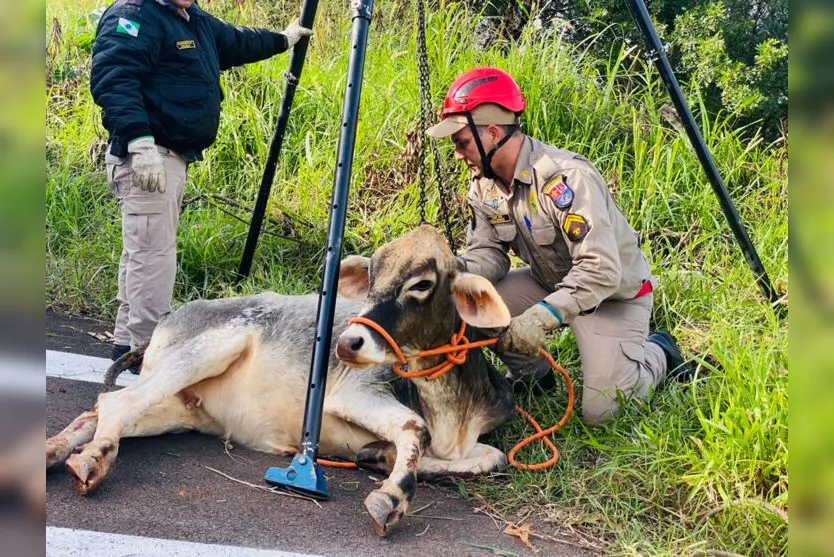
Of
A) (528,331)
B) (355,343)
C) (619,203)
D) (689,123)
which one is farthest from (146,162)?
(619,203)

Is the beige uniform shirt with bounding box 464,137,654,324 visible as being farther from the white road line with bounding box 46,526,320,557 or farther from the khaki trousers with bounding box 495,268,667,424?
the white road line with bounding box 46,526,320,557

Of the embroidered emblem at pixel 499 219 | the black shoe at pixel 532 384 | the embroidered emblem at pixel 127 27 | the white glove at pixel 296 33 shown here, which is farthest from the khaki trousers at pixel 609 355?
the embroidered emblem at pixel 127 27

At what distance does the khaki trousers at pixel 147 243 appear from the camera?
4.95 m

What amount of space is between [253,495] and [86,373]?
6.15 ft

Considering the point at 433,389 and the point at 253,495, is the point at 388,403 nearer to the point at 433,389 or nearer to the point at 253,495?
the point at 433,389

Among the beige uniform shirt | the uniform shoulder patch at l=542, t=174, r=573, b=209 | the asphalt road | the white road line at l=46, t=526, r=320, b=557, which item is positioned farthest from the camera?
the uniform shoulder patch at l=542, t=174, r=573, b=209

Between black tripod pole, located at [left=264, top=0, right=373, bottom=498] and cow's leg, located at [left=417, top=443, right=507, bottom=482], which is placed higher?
black tripod pole, located at [left=264, top=0, right=373, bottom=498]

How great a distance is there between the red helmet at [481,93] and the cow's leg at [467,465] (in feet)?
5.48

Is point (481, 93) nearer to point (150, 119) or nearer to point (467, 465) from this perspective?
point (467, 465)

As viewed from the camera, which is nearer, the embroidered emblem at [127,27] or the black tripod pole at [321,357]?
the black tripod pole at [321,357]

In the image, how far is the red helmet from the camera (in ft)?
14.1

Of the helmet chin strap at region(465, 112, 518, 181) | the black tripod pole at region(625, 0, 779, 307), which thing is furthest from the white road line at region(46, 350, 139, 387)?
the black tripod pole at region(625, 0, 779, 307)

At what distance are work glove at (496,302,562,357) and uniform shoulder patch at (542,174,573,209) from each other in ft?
2.05

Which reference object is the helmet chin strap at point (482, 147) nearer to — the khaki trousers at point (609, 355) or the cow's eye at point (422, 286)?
the khaki trousers at point (609, 355)
